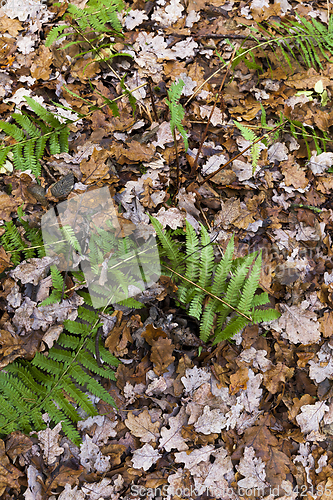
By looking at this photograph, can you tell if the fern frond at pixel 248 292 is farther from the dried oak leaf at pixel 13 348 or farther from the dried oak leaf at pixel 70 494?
the dried oak leaf at pixel 70 494

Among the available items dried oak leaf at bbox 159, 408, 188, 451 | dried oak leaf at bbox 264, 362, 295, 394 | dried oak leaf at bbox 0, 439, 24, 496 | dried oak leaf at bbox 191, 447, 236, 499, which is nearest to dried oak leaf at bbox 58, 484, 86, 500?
dried oak leaf at bbox 0, 439, 24, 496

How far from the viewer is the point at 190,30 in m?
3.23

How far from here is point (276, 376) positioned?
2521 millimetres

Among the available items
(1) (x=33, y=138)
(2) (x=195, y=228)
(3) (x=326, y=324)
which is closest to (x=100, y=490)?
(2) (x=195, y=228)

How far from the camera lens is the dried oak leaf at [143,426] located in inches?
89.9

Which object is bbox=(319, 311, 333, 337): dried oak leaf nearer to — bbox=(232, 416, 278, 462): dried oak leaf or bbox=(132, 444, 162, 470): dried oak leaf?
bbox=(232, 416, 278, 462): dried oak leaf

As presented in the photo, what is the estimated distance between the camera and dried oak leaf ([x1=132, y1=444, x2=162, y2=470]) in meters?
2.23

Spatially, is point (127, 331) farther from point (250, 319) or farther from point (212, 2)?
point (212, 2)

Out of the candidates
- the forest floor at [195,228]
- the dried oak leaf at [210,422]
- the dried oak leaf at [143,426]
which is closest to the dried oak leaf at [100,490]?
the forest floor at [195,228]

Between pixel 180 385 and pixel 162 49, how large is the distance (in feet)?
10.5

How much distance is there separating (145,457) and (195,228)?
1.80 m

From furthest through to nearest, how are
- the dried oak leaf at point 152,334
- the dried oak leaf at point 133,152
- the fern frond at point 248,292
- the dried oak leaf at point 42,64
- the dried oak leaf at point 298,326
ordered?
the dried oak leaf at point 42,64, the dried oak leaf at point 133,152, the dried oak leaf at point 298,326, the dried oak leaf at point 152,334, the fern frond at point 248,292

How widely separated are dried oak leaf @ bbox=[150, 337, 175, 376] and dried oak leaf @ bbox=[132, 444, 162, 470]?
53 cm

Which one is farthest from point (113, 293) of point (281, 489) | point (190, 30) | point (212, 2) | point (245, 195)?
point (212, 2)
